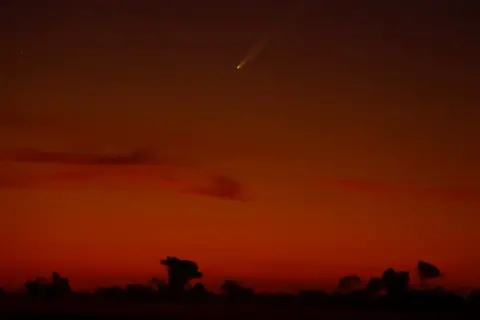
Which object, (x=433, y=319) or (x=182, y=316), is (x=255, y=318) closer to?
(x=182, y=316)

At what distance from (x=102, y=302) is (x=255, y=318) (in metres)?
4.62

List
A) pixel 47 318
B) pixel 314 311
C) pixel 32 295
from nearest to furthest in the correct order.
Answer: pixel 47 318, pixel 314 311, pixel 32 295

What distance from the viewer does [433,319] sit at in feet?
78.1

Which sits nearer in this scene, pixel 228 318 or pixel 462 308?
pixel 228 318

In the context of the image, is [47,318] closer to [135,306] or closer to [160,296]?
[135,306]

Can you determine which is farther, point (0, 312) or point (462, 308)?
point (462, 308)

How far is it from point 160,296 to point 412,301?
6.82m

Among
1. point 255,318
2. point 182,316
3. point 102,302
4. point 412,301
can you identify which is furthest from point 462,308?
point 102,302

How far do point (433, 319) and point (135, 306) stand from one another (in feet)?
24.7

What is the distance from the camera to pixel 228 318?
2391 centimetres

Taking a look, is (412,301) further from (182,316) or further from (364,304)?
(182,316)

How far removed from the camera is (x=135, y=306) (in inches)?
1026

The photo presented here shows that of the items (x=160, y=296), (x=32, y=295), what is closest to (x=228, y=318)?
(x=160, y=296)

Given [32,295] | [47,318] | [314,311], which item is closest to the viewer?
[47,318]
